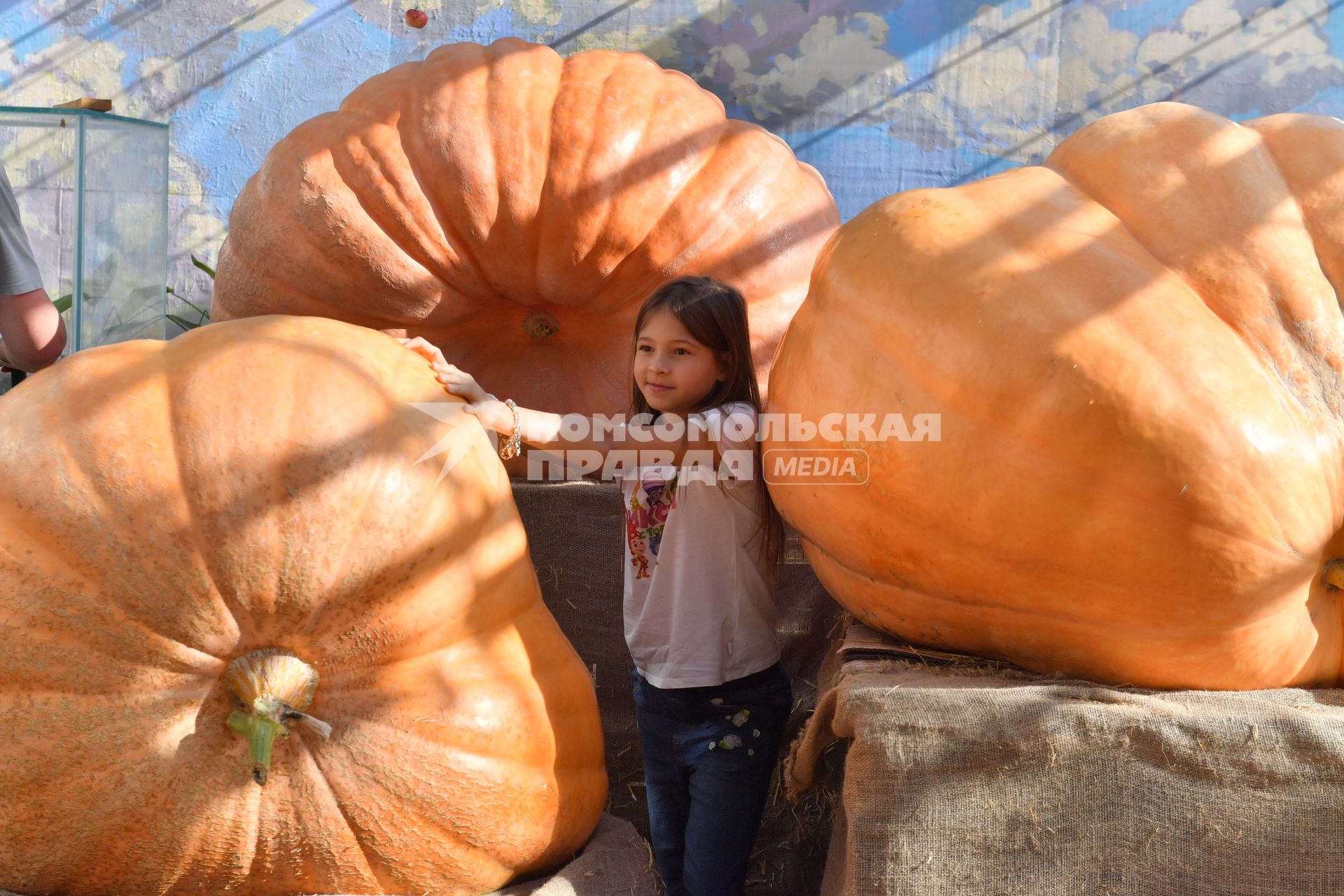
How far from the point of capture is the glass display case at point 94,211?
264 centimetres

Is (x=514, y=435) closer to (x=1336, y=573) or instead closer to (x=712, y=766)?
(x=712, y=766)

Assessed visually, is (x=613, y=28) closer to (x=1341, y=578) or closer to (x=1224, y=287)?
(x=1224, y=287)

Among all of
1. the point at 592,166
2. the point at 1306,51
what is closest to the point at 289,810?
the point at 592,166

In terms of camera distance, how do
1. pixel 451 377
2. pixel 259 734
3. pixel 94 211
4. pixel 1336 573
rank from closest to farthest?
pixel 259 734 → pixel 1336 573 → pixel 451 377 → pixel 94 211

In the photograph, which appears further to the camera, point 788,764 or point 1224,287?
point 788,764

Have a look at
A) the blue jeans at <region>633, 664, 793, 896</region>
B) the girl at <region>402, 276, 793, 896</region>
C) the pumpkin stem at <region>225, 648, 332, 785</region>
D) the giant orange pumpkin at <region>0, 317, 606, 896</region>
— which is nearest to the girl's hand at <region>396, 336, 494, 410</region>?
the girl at <region>402, 276, 793, 896</region>

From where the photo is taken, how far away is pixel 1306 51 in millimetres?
3189

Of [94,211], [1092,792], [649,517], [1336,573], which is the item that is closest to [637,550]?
[649,517]

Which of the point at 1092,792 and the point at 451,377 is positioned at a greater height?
the point at 451,377

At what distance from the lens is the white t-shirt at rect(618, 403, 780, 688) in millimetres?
1709

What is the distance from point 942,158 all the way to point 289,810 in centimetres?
278

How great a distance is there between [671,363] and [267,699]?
2.82ft

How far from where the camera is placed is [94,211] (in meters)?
2.67

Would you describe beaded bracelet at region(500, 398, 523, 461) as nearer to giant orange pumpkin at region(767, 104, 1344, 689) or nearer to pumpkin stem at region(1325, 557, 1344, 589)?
giant orange pumpkin at region(767, 104, 1344, 689)
